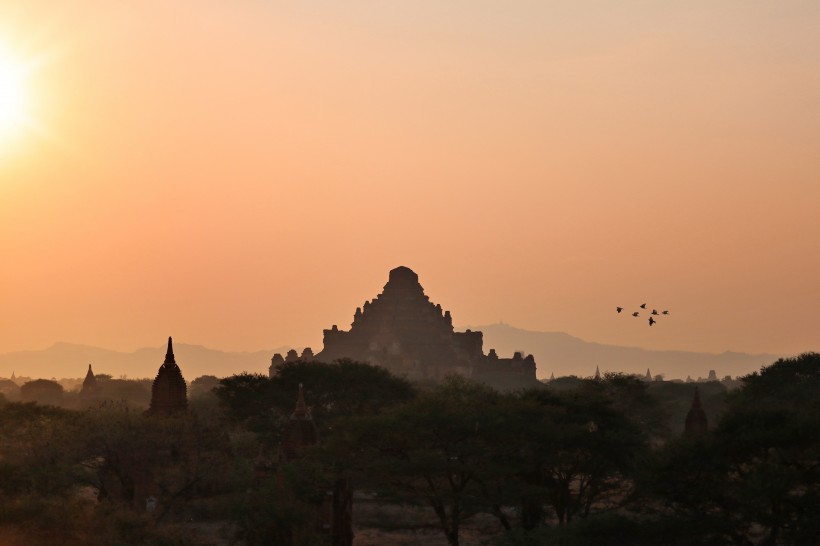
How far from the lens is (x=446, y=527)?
4734 cm

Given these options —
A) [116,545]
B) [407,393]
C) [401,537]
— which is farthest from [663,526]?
[407,393]

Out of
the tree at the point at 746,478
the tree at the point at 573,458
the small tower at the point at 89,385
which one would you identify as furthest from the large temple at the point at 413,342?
the tree at the point at 746,478

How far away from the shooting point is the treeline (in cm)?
3872

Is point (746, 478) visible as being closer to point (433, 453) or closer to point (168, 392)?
point (433, 453)

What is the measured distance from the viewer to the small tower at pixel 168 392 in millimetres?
58219

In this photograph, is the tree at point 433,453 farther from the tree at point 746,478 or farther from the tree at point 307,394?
the tree at point 307,394

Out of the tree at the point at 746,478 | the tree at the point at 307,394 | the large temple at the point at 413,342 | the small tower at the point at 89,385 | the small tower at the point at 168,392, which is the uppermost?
the large temple at the point at 413,342

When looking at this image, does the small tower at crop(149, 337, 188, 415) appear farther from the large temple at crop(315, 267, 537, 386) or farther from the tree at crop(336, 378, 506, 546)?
the large temple at crop(315, 267, 537, 386)

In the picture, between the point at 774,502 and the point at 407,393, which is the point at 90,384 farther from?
the point at 774,502

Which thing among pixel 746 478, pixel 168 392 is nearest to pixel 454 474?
pixel 746 478

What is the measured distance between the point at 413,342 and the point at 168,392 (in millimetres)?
115672

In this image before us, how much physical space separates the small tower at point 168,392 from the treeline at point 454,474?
120 inches

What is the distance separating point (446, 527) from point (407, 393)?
3391 centimetres

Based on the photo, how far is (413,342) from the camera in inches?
6841
